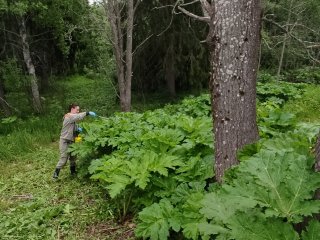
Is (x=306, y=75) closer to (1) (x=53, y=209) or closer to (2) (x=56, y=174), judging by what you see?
(2) (x=56, y=174)

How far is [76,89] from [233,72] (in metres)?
17.6

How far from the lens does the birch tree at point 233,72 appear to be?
3.44 metres

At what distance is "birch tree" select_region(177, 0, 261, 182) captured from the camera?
135 inches

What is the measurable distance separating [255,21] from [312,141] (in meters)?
1.55

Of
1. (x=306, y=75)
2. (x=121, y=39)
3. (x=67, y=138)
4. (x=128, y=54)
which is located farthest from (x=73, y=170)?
(x=306, y=75)

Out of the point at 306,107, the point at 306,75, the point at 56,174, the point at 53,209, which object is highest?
the point at 306,107

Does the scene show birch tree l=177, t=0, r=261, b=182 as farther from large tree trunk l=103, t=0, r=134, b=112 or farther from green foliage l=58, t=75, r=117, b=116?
green foliage l=58, t=75, r=117, b=116

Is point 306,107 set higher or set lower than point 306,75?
higher

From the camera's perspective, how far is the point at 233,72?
3521 millimetres

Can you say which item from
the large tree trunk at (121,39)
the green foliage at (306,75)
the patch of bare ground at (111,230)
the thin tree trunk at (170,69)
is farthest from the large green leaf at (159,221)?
the green foliage at (306,75)

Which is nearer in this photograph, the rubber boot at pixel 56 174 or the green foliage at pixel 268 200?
the green foliage at pixel 268 200

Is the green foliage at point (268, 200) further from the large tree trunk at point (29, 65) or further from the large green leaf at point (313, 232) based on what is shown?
the large tree trunk at point (29, 65)

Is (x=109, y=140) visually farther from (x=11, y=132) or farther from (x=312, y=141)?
(x=11, y=132)

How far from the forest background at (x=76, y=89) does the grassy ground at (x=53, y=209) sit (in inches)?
0.7
